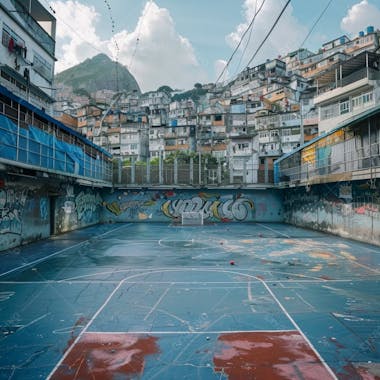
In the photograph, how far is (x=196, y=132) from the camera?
64.1 m

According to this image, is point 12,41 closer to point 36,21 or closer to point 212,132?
point 36,21

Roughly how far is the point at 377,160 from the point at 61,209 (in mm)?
19015

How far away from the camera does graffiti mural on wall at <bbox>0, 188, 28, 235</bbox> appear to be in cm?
1422

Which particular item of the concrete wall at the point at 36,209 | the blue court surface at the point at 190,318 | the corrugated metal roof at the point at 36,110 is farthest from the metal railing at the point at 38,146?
the blue court surface at the point at 190,318

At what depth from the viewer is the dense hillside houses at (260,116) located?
28109 mm


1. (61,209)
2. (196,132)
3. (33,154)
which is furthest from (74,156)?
(196,132)

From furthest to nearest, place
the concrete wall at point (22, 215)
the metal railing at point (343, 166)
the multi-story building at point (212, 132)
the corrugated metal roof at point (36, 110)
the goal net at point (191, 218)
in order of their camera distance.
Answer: the multi-story building at point (212, 132), the goal net at point (191, 218), the metal railing at point (343, 166), the concrete wall at point (22, 215), the corrugated metal roof at point (36, 110)

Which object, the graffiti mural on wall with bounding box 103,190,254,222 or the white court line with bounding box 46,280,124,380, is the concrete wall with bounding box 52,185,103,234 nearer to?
the graffiti mural on wall with bounding box 103,190,254,222

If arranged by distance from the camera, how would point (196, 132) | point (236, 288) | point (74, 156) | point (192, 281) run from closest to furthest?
point (236, 288) < point (192, 281) < point (74, 156) < point (196, 132)

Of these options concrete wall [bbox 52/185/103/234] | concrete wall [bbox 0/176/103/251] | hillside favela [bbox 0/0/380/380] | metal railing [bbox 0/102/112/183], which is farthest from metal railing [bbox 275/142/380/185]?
concrete wall [bbox 52/185/103/234]

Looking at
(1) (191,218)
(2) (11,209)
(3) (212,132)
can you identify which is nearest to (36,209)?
(2) (11,209)

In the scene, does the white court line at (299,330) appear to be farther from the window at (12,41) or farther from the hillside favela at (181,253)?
the window at (12,41)

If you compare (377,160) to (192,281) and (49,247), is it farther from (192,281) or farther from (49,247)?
(49,247)

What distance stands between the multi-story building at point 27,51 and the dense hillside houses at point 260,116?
637cm
